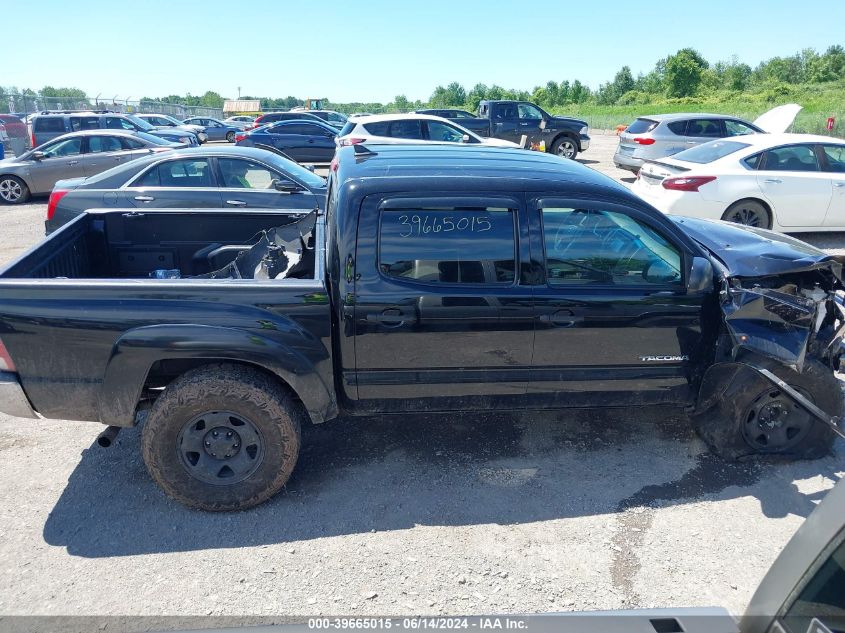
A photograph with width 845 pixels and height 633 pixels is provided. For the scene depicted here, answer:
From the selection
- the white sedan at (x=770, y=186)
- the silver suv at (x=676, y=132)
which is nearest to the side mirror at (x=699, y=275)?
the white sedan at (x=770, y=186)

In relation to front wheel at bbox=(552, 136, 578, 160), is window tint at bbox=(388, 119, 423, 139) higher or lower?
higher

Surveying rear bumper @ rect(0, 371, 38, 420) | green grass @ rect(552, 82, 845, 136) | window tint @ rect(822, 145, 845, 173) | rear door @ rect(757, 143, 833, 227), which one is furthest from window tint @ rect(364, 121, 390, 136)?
green grass @ rect(552, 82, 845, 136)

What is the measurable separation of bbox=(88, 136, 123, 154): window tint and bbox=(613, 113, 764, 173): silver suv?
11.6 metres

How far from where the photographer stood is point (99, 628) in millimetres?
2727

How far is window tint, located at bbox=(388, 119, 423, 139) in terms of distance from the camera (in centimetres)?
1443

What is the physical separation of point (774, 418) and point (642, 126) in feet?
40.7

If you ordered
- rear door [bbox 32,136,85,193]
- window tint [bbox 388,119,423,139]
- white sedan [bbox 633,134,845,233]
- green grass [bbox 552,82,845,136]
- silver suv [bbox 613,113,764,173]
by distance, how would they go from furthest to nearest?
green grass [bbox 552,82,845,136] → window tint [bbox 388,119,423,139] → silver suv [bbox 613,113,764,173] → rear door [bbox 32,136,85,193] → white sedan [bbox 633,134,845,233]

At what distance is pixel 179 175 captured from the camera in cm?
768

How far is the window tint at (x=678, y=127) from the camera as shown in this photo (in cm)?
1405

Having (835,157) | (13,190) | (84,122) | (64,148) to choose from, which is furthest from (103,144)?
(835,157)

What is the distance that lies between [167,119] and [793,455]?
94.6 feet

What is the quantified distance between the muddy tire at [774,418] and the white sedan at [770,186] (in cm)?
511

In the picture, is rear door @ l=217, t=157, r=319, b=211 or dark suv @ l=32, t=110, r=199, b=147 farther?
dark suv @ l=32, t=110, r=199, b=147

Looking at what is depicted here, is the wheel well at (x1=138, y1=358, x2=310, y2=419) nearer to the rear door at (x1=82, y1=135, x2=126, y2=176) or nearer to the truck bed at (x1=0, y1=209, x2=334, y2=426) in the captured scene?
the truck bed at (x1=0, y1=209, x2=334, y2=426)
